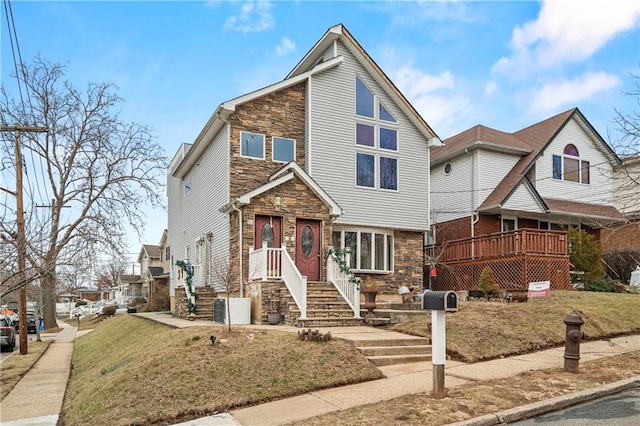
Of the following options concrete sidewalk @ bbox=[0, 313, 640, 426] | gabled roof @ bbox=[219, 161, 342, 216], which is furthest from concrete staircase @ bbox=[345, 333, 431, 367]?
gabled roof @ bbox=[219, 161, 342, 216]

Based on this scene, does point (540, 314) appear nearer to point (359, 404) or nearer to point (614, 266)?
point (359, 404)

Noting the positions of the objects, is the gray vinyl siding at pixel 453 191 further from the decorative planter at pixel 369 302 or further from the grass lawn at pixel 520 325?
the decorative planter at pixel 369 302

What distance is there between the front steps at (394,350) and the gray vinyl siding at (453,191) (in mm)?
12622

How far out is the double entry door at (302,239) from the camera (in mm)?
15977

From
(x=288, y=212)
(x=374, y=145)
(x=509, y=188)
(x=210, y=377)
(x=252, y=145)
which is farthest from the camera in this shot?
(x=509, y=188)

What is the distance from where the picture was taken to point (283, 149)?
17.8m

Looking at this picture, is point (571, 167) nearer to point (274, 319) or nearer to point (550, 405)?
point (274, 319)

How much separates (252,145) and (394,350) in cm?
968

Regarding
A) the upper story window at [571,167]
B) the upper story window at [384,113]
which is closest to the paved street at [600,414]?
the upper story window at [384,113]

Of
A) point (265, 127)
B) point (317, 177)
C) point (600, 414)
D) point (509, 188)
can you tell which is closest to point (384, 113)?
point (317, 177)

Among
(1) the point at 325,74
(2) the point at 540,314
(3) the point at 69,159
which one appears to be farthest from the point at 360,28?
(3) the point at 69,159

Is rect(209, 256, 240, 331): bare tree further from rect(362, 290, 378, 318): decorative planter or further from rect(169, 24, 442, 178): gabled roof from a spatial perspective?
rect(169, 24, 442, 178): gabled roof

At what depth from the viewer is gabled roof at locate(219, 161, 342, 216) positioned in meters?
15.4

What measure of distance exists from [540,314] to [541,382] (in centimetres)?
517
